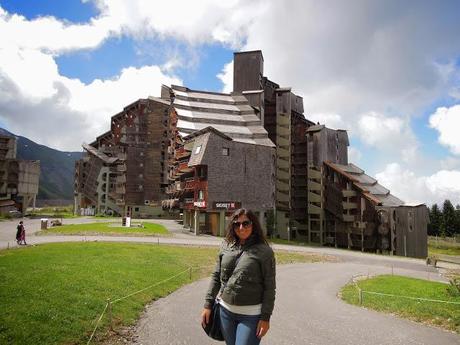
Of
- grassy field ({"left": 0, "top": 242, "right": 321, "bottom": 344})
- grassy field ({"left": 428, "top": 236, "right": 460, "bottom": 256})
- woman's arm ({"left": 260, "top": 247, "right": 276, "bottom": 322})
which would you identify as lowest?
grassy field ({"left": 428, "top": 236, "right": 460, "bottom": 256})

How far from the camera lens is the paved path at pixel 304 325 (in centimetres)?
1099

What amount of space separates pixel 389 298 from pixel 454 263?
37020mm

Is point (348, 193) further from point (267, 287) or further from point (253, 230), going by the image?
point (267, 287)

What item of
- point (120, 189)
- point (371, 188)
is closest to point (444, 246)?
point (371, 188)

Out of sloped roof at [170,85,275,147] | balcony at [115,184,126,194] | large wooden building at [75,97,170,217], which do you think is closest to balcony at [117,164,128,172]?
large wooden building at [75,97,170,217]

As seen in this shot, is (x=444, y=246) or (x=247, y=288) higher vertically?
(x=247, y=288)

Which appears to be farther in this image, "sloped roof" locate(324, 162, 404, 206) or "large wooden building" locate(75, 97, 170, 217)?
"large wooden building" locate(75, 97, 170, 217)

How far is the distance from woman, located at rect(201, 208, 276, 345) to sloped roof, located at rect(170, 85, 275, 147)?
2457 inches

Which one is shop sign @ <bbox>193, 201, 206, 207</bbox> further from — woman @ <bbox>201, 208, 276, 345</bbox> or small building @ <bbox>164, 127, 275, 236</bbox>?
woman @ <bbox>201, 208, 276, 345</bbox>

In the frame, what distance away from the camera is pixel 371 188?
79250 mm

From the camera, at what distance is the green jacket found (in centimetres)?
574

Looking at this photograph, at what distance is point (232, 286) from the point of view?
586cm

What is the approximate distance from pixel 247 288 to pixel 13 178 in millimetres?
105473

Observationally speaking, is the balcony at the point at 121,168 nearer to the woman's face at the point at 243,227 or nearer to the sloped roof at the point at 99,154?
the sloped roof at the point at 99,154
